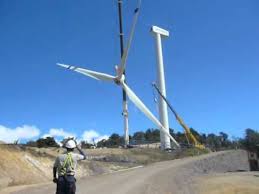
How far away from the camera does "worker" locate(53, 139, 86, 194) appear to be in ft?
38.7

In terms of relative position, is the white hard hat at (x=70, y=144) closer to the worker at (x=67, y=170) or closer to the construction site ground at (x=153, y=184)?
the worker at (x=67, y=170)

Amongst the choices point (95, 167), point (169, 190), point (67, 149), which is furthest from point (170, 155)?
point (67, 149)

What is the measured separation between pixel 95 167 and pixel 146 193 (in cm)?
2048

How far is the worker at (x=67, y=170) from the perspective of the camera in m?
11.8

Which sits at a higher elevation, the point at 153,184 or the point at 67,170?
the point at 153,184

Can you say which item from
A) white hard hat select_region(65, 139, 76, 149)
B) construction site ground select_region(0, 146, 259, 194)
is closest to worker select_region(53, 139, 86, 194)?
white hard hat select_region(65, 139, 76, 149)

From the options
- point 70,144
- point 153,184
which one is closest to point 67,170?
point 70,144

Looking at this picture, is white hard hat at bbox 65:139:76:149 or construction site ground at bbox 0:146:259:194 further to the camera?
construction site ground at bbox 0:146:259:194

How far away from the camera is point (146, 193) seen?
2161 cm

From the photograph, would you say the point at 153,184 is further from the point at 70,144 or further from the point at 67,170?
the point at 70,144

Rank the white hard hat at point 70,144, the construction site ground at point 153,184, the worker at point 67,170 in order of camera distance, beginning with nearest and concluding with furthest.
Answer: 1. the worker at point 67,170
2. the white hard hat at point 70,144
3. the construction site ground at point 153,184

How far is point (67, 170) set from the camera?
11.9 m

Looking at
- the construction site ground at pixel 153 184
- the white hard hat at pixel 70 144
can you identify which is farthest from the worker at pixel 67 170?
the construction site ground at pixel 153 184

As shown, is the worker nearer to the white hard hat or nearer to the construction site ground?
the white hard hat
